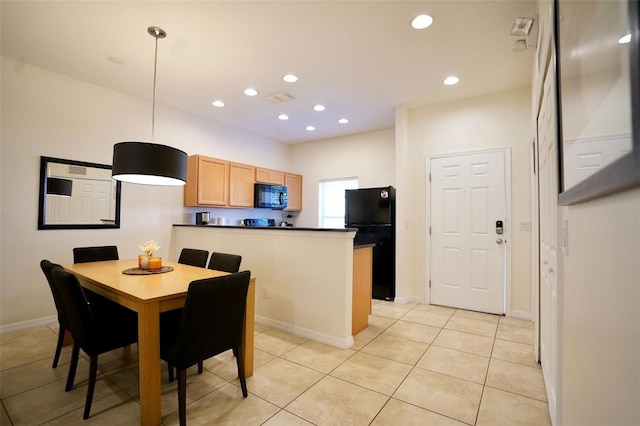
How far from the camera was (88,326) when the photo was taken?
180 centimetres

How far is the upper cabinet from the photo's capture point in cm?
457

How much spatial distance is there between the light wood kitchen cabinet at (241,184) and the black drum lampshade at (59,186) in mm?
2115

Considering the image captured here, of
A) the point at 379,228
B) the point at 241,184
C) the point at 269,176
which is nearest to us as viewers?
the point at 379,228

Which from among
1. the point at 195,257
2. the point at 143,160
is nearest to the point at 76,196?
the point at 195,257

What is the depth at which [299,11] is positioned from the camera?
2.40 meters

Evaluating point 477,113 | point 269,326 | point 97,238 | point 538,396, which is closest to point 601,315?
point 538,396

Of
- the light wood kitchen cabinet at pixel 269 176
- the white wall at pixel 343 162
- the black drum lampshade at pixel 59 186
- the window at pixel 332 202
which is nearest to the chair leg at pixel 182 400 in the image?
the black drum lampshade at pixel 59 186

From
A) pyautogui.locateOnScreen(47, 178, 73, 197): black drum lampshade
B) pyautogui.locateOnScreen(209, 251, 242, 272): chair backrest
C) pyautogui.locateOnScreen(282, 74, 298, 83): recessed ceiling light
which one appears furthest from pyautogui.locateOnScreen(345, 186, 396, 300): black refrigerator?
pyautogui.locateOnScreen(47, 178, 73, 197): black drum lampshade

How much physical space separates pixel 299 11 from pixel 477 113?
2.79m

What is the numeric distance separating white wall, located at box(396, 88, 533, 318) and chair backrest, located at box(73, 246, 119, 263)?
3.63 metres

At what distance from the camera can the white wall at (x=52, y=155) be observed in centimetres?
314

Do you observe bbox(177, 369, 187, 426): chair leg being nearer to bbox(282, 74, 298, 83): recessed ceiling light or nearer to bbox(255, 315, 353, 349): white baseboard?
bbox(255, 315, 353, 349): white baseboard

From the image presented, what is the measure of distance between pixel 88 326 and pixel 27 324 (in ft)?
7.82

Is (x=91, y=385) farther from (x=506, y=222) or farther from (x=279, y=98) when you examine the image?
(x=506, y=222)
